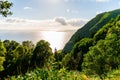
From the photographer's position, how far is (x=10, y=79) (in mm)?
15039

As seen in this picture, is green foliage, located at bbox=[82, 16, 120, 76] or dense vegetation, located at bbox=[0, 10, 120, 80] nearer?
dense vegetation, located at bbox=[0, 10, 120, 80]

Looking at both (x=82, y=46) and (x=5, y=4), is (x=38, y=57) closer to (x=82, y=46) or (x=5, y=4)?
(x=82, y=46)

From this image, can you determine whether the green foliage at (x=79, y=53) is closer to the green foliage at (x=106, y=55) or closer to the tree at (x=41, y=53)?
the tree at (x=41, y=53)

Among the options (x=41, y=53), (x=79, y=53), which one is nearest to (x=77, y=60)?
(x=79, y=53)

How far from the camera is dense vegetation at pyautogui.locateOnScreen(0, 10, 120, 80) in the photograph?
599 inches

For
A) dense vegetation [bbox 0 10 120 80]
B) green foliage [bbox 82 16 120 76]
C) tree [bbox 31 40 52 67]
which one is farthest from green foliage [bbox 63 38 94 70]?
green foliage [bbox 82 16 120 76]

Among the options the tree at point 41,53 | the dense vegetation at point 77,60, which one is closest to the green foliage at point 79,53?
the dense vegetation at point 77,60

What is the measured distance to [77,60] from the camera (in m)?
115

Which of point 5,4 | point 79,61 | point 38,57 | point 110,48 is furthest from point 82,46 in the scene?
point 5,4

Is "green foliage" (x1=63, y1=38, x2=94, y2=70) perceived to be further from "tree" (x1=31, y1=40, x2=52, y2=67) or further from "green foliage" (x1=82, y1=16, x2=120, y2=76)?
"green foliage" (x1=82, y1=16, x2=120, y2=76)

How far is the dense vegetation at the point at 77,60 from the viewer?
1521cm

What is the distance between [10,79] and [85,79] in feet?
10.1

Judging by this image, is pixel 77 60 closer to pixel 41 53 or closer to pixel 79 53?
pixel 79 53

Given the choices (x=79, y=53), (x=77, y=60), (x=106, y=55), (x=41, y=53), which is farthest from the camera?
(x=41, y=53)
